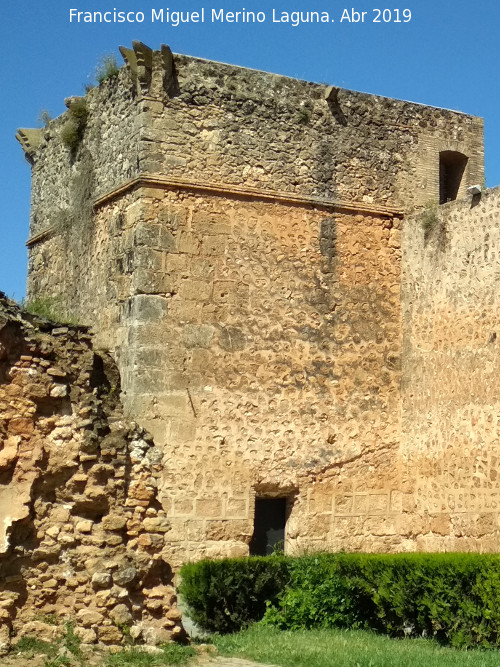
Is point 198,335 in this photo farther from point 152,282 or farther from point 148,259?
point 148,259

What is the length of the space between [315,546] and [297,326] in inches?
107

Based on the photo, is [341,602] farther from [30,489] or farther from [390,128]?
[390,128]

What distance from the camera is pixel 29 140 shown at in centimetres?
1633

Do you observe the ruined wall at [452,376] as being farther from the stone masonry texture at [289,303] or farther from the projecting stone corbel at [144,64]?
the projecting stone corbel at [144,64]

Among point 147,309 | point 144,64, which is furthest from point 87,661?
point 144,64

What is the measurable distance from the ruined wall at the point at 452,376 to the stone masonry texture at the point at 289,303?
3 centimetres

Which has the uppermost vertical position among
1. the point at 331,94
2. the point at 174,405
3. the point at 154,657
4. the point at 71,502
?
the point at 331,94

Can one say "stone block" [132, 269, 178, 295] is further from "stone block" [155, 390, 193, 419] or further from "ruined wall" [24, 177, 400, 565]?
"stone block" [155, 390, 193, 419]

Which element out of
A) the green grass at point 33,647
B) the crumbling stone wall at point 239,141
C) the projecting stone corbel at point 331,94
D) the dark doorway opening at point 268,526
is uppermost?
the projecting stone corbel at point 331,94

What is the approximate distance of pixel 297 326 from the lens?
13.4 metres

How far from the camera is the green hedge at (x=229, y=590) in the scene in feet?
35.6

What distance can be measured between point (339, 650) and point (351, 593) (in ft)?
6.04

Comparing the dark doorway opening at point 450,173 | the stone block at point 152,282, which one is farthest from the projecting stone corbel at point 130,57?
the dark doorway opening at point 450,173

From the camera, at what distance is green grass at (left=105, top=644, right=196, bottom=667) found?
7.58 meters
